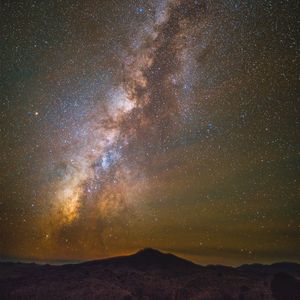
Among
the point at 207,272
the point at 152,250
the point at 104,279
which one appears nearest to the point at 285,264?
the point at 152,250

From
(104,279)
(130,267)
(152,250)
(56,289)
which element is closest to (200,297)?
(104,279)

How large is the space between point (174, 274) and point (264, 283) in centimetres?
2396

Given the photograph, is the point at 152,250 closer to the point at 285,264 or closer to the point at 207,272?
the point at 207,272

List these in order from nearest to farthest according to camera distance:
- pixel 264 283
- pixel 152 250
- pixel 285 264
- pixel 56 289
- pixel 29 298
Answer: pixel 29 298, pixel 56 289, pixel 264 283, pixel 152 250, pixel 285 264

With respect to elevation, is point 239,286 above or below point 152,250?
below

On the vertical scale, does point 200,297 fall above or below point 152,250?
below

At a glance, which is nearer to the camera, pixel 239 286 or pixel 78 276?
pixel 239 286

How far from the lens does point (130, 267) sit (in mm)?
103875

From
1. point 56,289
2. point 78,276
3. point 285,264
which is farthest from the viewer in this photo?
point 285,264

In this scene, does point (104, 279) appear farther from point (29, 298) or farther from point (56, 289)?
point (29, 298)

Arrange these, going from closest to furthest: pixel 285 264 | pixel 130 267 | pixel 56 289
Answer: pixel 56 289
pixel 130 267
pixel 285 264

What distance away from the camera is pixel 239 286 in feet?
242

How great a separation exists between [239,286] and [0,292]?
49.8 meters

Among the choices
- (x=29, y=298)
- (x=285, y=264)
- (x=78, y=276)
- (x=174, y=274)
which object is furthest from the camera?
(x=285, y=264)
